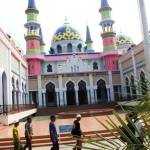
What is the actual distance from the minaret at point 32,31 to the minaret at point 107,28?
31.5 ft

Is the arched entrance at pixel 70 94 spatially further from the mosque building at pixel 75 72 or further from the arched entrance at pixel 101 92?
the arched entrance at pixel 101 92

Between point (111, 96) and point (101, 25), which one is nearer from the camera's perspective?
point (111, 96)

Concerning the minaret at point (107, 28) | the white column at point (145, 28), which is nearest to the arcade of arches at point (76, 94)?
the minaret at point (107, 28)

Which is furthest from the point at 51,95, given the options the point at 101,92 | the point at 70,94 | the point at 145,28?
the point at 145,28

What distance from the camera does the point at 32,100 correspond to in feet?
134

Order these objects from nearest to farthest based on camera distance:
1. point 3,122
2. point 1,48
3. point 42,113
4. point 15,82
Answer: point 3,122 → point 1,48 → point 15,82 → point 42,113

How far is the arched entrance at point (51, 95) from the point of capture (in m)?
40.7

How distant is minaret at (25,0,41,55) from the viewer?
1688 inches

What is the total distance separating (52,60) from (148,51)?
35111mm

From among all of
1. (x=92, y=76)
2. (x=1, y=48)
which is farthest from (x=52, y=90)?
(x=1, y=48)

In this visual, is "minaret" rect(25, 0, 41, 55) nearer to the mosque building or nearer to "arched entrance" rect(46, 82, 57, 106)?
the mosque building

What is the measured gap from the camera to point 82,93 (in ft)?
139

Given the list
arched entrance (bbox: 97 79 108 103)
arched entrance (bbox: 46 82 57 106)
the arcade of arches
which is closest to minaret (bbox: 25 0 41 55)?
arched entrance (bbox: 46 82 57 106)

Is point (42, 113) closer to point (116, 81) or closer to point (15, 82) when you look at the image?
point (15, 82)
